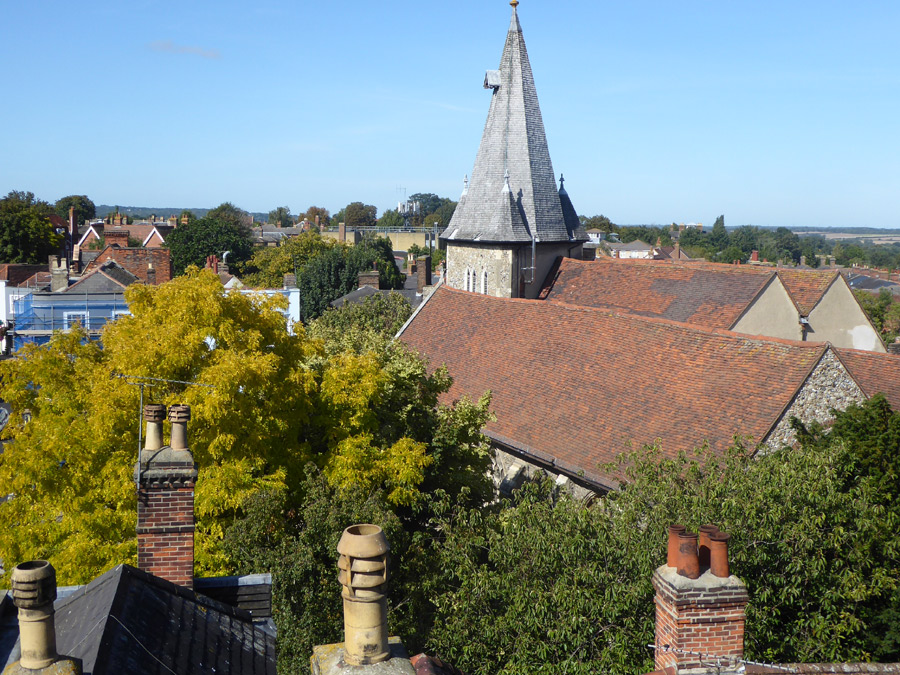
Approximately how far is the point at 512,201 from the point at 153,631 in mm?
28433

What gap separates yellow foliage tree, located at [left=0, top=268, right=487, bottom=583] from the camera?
14.4 m

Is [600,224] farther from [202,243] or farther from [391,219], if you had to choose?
[202,243]

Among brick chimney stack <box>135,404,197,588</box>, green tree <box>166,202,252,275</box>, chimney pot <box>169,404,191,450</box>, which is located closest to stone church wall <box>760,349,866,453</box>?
chimney pot <box>169,404,191,450</box>

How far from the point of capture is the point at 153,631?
23.3 feet

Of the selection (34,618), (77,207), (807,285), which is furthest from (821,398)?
(77,207)

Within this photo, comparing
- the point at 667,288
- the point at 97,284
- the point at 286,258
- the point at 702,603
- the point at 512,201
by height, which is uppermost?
the point at 512,201

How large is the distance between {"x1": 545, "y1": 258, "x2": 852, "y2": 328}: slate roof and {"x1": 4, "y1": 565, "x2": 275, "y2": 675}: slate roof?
20.8 m

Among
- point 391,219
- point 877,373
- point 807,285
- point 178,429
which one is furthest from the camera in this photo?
point 391,219

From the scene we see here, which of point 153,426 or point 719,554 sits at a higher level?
point 153,426

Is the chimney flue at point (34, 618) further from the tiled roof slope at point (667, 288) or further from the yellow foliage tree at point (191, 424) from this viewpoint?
the tiled roof slope at point (667, 288)

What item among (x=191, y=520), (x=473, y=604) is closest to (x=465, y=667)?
(x=473, y=604)

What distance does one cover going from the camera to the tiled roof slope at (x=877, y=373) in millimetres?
19344

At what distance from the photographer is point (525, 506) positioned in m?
12.2

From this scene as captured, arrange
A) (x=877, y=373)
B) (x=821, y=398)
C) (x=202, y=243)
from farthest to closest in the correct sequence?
(x=202, y=243), (x=877, y=373), (x=821, y=398)
